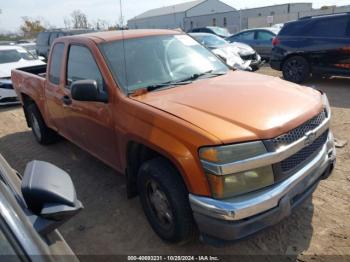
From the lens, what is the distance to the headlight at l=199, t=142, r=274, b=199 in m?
2.21

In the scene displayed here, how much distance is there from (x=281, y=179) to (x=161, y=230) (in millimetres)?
1180

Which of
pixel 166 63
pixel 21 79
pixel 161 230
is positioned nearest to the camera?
pixel 161 230

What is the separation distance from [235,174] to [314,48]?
7.65 metres

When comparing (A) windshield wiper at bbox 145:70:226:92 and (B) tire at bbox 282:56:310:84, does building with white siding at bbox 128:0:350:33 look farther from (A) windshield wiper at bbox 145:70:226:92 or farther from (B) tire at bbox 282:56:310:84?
(A) windshield wiper at bbox 145:70:226:92

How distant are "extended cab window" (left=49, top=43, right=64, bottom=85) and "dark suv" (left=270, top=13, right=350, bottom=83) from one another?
6.80 metres

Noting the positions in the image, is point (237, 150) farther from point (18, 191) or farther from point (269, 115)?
point (18, 191)

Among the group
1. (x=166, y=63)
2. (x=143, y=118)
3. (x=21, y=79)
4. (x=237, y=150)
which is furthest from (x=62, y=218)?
(x=21, y=79)

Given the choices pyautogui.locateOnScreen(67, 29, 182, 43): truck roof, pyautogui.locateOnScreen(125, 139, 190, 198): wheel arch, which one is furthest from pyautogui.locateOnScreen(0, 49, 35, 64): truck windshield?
pyautogui.locateOnScreen(125, 139, 190, 198): wheel arch

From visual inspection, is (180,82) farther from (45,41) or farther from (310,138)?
(45,41)

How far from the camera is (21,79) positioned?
5.71 m

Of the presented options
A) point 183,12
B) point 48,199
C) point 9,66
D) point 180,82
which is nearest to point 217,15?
point 183,12

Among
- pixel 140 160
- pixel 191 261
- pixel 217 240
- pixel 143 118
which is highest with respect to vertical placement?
pixel 143 118

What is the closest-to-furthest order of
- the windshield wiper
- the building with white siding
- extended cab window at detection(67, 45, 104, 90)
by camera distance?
1. the windshield wiper
2. extended cab window at detection(67, 45, 104, 90)
3. the building with white siding

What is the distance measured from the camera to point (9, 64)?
957cm
